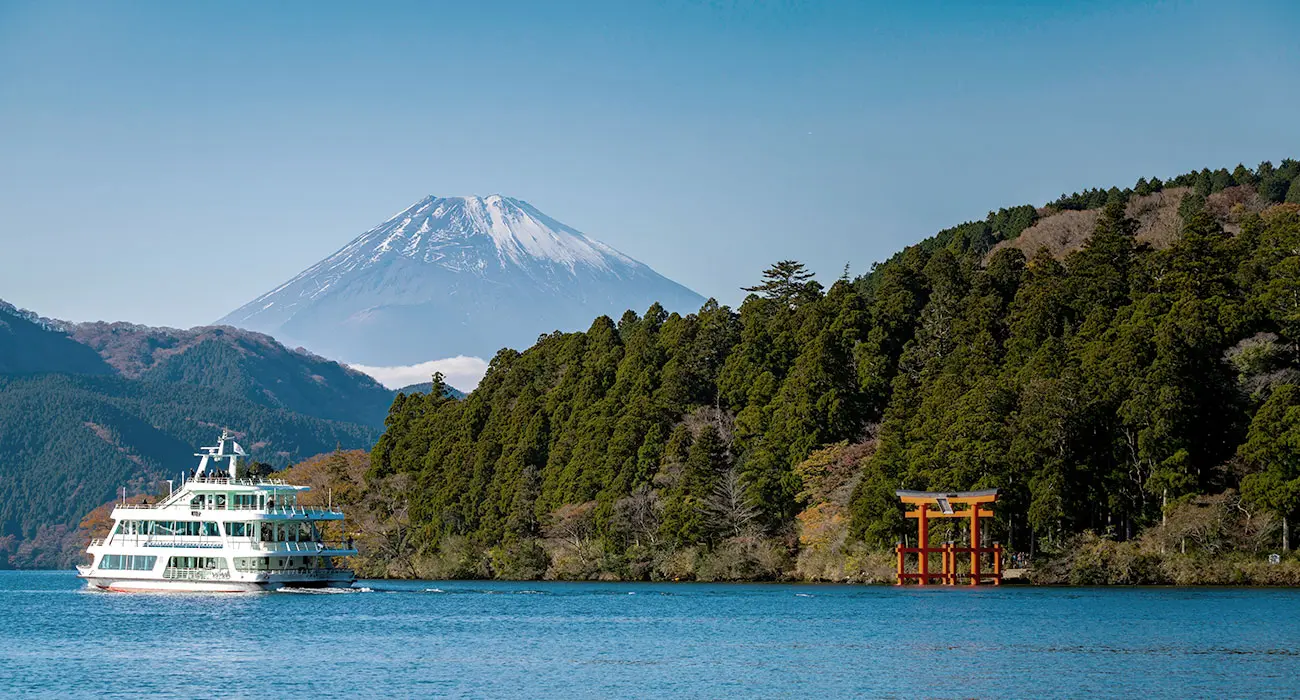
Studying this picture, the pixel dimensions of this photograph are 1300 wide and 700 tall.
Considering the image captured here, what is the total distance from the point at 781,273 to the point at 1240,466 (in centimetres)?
4632

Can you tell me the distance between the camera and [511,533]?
92.9m

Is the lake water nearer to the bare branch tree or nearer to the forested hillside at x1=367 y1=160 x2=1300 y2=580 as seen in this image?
the forested hillside at x1=367 y1=160 x2=1300 y2=580

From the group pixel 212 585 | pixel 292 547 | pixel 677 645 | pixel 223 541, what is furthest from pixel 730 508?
pixel 677 645

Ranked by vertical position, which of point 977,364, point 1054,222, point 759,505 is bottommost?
point 759,505

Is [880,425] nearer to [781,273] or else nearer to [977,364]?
[977,364]

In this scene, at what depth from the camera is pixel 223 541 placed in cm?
6894

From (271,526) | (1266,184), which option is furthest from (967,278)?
(271,526)

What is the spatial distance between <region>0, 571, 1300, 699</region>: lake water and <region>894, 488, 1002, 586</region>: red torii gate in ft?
8.50

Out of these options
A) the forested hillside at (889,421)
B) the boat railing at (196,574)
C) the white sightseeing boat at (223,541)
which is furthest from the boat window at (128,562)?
the forested hillside at (889,421)

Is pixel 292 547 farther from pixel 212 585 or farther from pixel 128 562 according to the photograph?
pixel 128 562

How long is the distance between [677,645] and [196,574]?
2911 cm

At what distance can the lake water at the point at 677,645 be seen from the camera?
1497 inches

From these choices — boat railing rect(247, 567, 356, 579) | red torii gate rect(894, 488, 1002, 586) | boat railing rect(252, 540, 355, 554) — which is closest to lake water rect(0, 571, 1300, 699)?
boat railing rect(247, 567, 356, 579)

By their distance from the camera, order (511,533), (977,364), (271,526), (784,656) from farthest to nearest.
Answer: (511,533) < (977,364) < (271,526) < (784,656)
